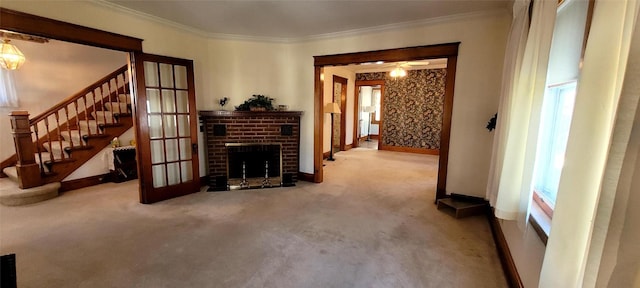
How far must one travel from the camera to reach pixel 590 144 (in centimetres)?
88

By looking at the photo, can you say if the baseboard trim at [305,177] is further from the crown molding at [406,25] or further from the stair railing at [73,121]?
the stair railing at [73,121]

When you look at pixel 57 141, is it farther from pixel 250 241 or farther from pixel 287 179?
pixel 250 241

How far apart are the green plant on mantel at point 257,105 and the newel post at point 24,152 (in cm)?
300

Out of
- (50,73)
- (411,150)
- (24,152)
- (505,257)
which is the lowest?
(505,257)

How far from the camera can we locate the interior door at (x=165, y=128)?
3598mm

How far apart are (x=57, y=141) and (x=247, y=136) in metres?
3.41

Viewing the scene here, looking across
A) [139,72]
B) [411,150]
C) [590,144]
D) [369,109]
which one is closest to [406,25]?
[590,144]

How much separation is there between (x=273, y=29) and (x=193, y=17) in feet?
3.68

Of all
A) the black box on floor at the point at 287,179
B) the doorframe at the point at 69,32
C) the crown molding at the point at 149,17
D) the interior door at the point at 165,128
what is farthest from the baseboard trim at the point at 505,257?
the crown molding at the point at 149,17

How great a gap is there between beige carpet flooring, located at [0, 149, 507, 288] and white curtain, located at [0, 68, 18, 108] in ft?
7.04

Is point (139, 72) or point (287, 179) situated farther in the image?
point (287, 179)

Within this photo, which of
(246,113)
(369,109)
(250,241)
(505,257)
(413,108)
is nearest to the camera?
(505,257)

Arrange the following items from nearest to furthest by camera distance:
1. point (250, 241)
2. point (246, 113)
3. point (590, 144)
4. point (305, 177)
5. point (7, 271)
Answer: point (590, 144)
point (7, 271)
point (250, 241)
point (246, 113)
point (305, 177)

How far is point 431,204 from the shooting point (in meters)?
3.68
